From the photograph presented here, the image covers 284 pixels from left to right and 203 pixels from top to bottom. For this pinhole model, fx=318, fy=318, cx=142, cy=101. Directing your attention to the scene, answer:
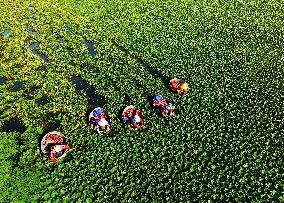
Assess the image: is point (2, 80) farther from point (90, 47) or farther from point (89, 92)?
point (90, 47)

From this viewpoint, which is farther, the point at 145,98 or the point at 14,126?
the point at 145,98

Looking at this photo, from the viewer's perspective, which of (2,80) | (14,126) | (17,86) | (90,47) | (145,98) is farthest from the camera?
(90,47)

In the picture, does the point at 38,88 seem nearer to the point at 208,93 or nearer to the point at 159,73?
the point at 159,73

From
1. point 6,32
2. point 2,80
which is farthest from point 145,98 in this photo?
point 6,32

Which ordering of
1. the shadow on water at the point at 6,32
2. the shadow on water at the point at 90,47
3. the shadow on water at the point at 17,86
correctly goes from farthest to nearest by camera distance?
the shadow on water at the point at 6,32, the shadow on water at the point at 90,47, the shadow on water at the point at 17,86

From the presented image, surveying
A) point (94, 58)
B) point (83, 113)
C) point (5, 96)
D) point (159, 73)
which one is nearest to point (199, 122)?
point (159, 73)

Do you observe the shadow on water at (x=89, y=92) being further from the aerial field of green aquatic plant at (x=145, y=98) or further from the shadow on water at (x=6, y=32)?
the shadow on water at (x=6, y=32)

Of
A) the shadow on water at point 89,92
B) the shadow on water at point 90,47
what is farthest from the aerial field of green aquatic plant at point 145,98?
the shadow on water at point 90,47
